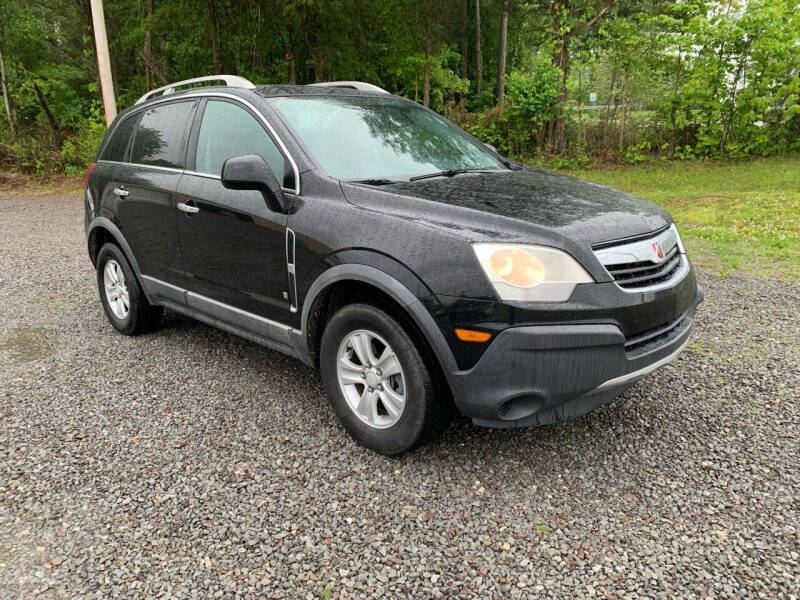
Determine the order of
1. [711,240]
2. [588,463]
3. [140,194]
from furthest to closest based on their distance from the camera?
[711,240] → [140,194] → [588,463]

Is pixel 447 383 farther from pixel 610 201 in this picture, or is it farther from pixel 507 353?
pixel 610 201

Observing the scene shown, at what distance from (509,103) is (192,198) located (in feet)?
44.2

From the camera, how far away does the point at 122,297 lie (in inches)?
199

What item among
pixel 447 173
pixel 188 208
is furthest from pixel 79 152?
pixel 447 173

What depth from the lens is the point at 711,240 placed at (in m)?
8.04

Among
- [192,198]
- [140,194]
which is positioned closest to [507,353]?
[192,198]

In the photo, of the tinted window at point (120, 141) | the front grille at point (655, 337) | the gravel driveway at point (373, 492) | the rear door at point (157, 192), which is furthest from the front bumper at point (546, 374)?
the tinted window at point (120, 141)

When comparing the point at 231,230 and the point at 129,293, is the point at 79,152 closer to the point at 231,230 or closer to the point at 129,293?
the point at 129,293

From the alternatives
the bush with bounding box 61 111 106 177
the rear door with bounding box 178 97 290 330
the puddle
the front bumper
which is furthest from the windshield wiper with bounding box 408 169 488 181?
the bush with bounding box 61 111 106 177

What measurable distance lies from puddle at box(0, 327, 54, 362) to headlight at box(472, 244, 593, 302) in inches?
146

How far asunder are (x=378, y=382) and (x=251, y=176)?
123 cm

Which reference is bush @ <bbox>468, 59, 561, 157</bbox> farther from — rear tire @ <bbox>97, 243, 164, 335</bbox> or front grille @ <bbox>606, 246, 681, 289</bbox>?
front grille @ <bbox>606, 246, 681, 289</bbox>

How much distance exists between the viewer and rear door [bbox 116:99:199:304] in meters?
4.25

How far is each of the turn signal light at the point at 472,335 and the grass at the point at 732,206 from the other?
4.86 m
